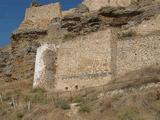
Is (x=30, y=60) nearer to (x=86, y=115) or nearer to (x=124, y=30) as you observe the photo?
(x=124, y=30)

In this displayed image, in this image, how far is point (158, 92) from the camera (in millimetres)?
21375

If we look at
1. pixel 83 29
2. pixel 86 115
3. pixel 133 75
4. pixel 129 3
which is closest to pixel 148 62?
pixel 133 75

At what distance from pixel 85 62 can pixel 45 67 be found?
293 centimetres

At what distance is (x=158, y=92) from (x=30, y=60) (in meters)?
15.5

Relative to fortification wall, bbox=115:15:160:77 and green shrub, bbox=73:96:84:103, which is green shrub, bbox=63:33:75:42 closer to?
fortification wall, bbox=115:15:160:77

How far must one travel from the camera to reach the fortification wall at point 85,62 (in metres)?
27.6

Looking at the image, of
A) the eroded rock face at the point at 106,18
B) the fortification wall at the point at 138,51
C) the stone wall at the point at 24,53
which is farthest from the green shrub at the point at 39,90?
the eroded rock face at the point at 106,18

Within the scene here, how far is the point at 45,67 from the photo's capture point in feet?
99.0

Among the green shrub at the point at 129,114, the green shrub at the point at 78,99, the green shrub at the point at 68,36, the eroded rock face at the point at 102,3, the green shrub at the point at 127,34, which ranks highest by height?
the eroded rock face at the point at 102,3

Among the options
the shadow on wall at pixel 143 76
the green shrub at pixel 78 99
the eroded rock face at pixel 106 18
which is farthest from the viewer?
the eroded rock face at pixel 106 18

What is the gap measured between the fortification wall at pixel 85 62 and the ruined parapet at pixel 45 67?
425mm

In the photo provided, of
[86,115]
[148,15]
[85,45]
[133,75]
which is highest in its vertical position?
[148,15]

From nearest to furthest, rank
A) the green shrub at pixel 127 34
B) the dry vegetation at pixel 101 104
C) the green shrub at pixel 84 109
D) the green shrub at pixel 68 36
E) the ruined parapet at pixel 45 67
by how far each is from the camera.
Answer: the dry vegetation at pixel 101 104 < the green shrub at pixel 84 109 < the green shrub at pixel 127 34 < the ruined parapet at pixel 45 67 < the green shrub at pixel 68 36

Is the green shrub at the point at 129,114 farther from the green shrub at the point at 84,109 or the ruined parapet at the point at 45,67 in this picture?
the ruined parapet at the point at 45,67
